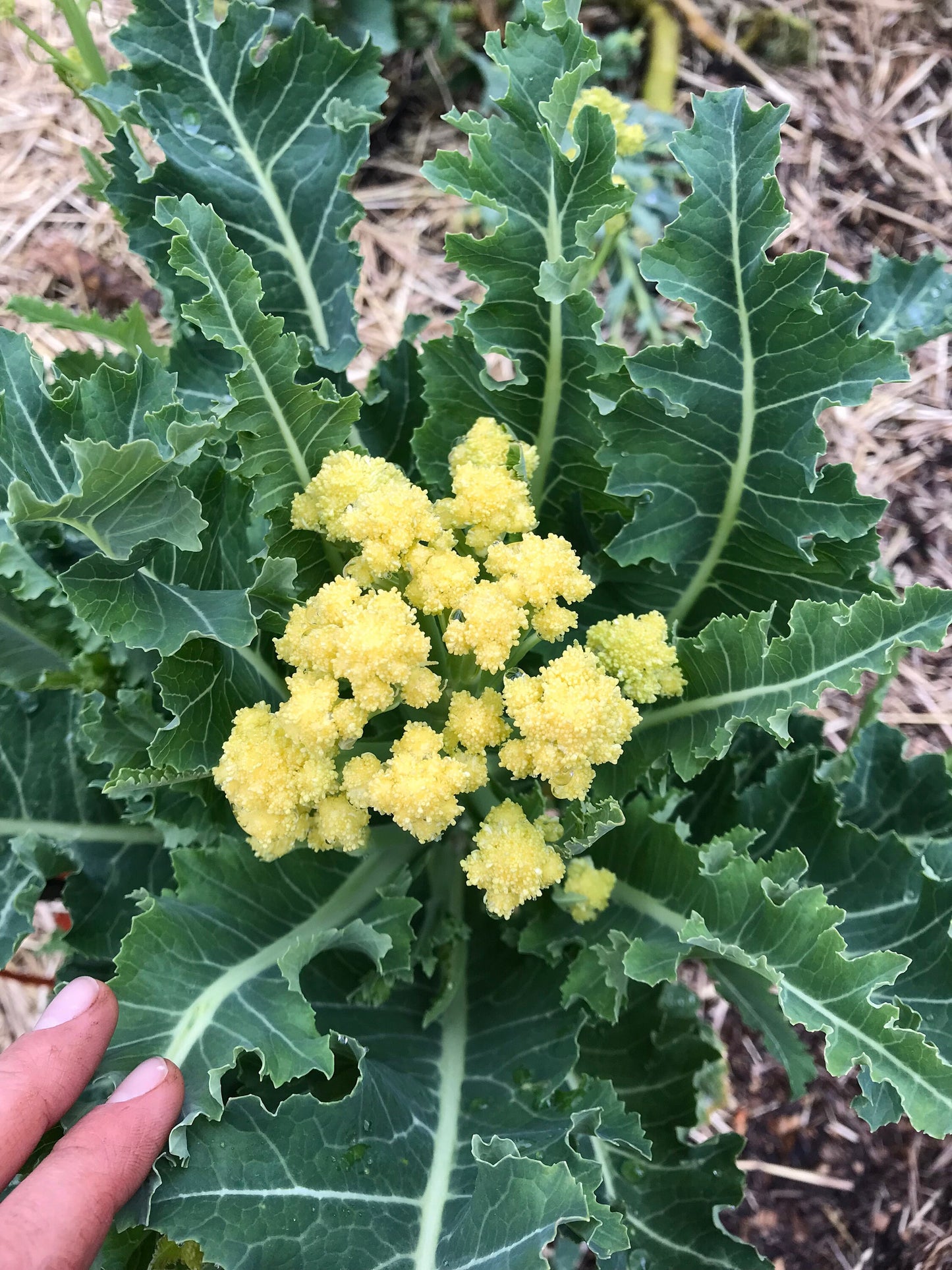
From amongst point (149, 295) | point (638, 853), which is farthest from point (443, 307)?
point (638, 853)

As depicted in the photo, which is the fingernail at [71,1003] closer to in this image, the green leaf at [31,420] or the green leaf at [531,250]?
the green leaf at [31,420]

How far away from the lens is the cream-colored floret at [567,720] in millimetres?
Answer: 855

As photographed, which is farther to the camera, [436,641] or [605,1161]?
[605,1161]

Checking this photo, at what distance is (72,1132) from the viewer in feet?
2.60

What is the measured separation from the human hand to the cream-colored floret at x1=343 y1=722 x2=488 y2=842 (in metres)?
0.29

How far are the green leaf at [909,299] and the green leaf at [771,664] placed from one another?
45 centimetres

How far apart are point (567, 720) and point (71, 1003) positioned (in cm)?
50

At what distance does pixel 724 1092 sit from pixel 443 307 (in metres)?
1.51

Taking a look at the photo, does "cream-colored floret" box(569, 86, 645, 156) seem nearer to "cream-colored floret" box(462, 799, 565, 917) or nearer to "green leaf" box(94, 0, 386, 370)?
"green leaf" box(94, 0, 386, 370)

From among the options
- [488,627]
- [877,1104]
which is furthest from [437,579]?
[877,1104]

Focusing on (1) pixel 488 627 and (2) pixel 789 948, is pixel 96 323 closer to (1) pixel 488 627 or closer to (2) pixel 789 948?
(1) pixel 488 627

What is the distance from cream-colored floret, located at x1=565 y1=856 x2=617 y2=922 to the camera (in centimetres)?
105

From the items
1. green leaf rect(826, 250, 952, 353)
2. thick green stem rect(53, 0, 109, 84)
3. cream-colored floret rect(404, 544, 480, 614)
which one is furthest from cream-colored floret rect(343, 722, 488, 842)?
thick green stem rect(53, 0, 109, 84)

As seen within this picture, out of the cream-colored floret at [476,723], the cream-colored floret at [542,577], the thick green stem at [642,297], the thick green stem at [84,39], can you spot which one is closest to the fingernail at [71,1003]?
the cream-colored floret at [476,723]
